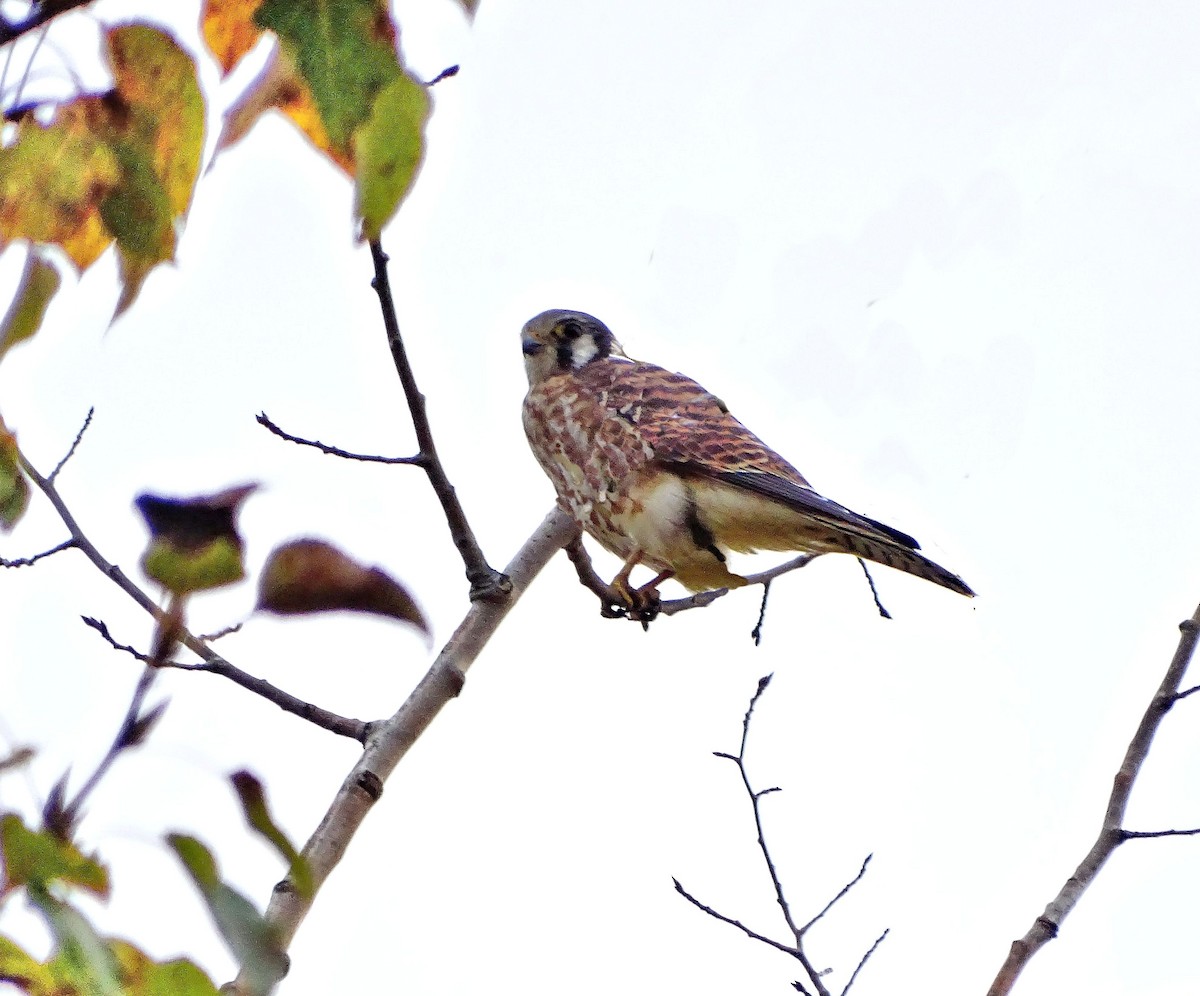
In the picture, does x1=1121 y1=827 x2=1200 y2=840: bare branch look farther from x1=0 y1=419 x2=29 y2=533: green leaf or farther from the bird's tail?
x1=0 y1=419 x2=29 y2=533: green leaf

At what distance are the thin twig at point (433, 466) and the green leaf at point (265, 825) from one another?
1.04 metres

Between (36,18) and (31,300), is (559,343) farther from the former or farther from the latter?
(36,18)

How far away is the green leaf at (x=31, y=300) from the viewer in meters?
1.04

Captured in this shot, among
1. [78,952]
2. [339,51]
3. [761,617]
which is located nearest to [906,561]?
[761,617]

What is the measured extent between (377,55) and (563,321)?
3.50m

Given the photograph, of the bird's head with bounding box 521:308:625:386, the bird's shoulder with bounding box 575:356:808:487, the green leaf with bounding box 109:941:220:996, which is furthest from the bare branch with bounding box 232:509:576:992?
the bird's head with bounding box 521:308:625:386

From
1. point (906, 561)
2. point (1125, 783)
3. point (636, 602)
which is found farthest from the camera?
point (636, 602)

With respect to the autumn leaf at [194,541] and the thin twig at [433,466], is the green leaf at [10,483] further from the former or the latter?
the thin twig at [433,466]

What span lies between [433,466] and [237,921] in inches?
68.2

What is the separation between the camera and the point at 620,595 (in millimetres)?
3484

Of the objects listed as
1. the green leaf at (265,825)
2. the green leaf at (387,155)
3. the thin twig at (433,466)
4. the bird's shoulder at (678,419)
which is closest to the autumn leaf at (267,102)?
the green leaf at (387,155)

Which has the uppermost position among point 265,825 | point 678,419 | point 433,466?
point 678,419

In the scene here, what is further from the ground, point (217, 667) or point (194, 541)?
point (217, 667)

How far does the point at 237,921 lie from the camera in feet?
2.41
